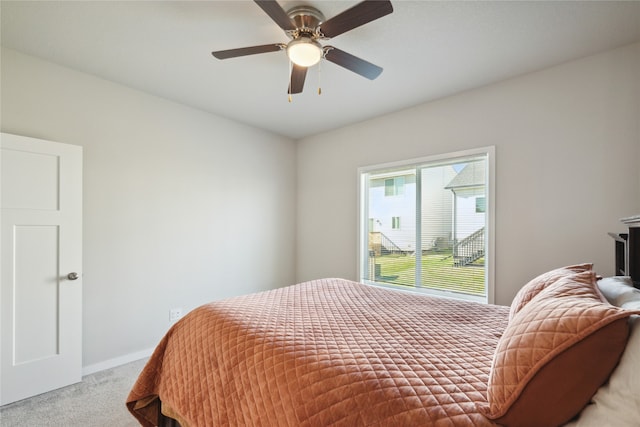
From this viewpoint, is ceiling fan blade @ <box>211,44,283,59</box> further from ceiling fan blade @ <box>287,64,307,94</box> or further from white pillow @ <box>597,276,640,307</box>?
white pillow @ <box>597,276,640,307</box>

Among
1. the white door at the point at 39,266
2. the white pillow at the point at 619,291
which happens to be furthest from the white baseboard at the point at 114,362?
the white pillow at the point at 619,291

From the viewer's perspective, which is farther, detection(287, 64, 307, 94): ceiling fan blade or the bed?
detection(287, 64, 307, 94): ceiling fan blade

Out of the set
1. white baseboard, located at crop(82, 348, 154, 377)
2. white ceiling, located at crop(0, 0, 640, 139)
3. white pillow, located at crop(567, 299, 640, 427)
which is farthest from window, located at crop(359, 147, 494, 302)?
white baseboard, located at crop(82, 348, 154, 377)

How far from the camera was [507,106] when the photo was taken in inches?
104

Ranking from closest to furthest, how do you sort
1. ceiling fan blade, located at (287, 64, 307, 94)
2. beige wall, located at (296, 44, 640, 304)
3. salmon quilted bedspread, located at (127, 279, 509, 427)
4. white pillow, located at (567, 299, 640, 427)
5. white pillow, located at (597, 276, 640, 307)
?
white pillow, located at (567, 299, 640, 427) < salmon quilted bedspread, located at (127, 279, 509, 427) < white pillow, located at (597, 276, 640, 307) < ceiling fan blade, located at (287, 64, 307, 94) < beige wall, located at (296, 44, 640, 304)

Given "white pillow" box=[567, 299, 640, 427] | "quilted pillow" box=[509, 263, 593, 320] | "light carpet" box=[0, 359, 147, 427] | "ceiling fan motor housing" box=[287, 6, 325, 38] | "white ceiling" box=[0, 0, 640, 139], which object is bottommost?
"light carpet" box=[0, 359, 147, 427]

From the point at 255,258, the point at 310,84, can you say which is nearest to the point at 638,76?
the point at 310,84

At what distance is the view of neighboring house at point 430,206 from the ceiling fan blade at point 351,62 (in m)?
1.54

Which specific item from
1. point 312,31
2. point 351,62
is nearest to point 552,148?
point 351,62

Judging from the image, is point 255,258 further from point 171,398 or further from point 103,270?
point 171,398

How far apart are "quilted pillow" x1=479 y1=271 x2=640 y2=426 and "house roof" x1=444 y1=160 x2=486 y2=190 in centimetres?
227

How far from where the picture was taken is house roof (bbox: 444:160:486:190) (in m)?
2.90

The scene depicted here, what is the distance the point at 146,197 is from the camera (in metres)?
2.94

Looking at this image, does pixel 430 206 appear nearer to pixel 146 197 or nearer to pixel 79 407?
pixel 146 197
